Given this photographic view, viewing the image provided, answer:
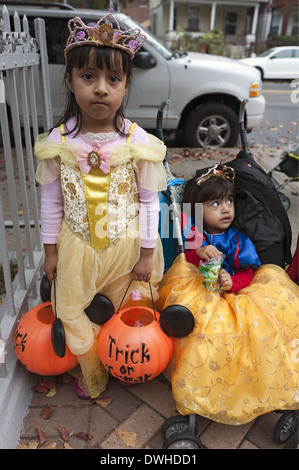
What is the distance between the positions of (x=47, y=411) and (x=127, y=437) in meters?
0.49

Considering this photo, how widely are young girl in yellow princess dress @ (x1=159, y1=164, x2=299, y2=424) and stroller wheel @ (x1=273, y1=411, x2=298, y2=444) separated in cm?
6

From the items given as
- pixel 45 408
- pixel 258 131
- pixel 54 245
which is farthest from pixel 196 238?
pixel 258 131

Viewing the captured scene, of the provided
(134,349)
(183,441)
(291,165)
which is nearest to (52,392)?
(134,349)

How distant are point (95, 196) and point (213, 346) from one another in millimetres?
996

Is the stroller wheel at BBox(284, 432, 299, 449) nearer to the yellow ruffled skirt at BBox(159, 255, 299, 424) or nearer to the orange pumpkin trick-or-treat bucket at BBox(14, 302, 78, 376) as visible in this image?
the yellow ruffled skirt at BBox(159, 255, 299, 424)

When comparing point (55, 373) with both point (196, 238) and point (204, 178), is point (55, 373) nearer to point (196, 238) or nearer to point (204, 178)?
point (196, 238)

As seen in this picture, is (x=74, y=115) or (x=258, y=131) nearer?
(x=74, y=115)

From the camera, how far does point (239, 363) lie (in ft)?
6.59

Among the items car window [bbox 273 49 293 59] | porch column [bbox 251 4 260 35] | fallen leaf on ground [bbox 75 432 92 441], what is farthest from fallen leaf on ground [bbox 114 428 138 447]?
porch column [bbox 251 4 260 35]

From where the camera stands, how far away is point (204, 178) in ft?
8.13

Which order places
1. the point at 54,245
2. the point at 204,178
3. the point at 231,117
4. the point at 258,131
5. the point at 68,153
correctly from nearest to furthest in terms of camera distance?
the point at 68,153 < the point at 54,245 < the point at 204,178 < the point at 231,117 < the point at 258,131

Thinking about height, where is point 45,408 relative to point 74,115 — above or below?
below

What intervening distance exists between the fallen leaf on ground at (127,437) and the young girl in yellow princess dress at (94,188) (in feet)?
1.04

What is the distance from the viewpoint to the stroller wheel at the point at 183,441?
191 centimetres
